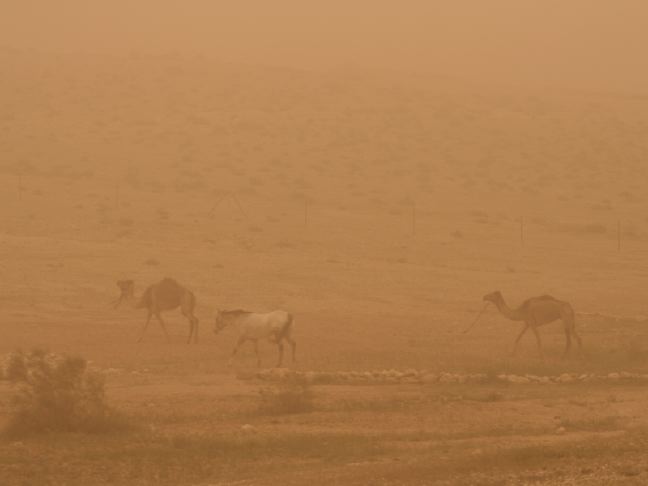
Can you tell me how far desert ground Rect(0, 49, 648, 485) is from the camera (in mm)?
13789

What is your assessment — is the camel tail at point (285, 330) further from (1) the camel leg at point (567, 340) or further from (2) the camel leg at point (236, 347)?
(1) the camel leg at point (567, 340)

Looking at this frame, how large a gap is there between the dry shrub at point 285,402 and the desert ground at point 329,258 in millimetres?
250

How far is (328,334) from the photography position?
2597 cm

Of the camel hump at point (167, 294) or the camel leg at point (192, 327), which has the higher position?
the camel hump at point (167, 294)

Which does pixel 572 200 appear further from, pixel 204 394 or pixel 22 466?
pixel 22 466

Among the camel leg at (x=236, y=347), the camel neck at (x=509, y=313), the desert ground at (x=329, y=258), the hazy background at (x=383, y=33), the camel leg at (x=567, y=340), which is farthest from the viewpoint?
the hazy background at (x=383, y=33)

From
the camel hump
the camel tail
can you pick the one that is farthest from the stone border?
the camel hump

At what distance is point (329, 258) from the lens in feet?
122

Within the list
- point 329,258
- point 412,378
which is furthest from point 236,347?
point 329,258

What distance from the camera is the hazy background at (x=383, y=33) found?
106 m

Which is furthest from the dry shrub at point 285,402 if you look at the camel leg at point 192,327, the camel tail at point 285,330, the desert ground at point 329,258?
the camel leg at point 192,327

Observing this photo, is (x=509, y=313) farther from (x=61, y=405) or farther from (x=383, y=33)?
(x=383, y=33)

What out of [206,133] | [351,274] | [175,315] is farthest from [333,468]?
[206,133]

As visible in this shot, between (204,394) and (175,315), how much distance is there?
10.6 meters
